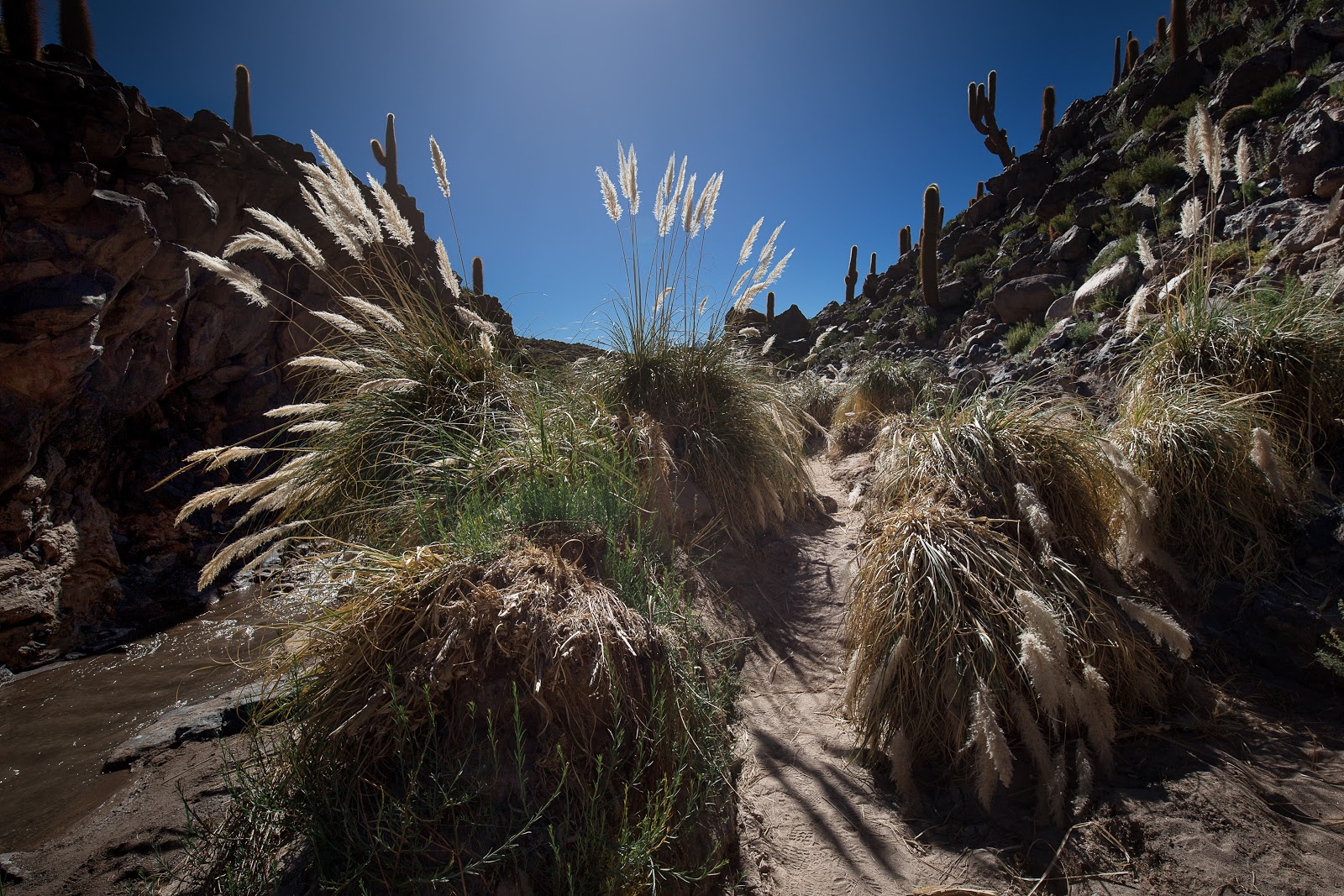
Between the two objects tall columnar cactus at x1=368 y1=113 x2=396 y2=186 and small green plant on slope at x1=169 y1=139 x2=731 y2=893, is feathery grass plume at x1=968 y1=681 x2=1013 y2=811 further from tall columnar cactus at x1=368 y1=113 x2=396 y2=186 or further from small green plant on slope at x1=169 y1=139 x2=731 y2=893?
tall columnar cactus at x1=368 y1=113 x2=396 y2=186

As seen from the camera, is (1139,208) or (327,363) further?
(1139,208)

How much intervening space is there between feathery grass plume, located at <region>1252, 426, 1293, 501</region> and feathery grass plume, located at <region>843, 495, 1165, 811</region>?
89cm

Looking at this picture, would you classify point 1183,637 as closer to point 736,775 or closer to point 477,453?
point 736,775

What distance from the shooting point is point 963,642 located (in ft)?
7.67

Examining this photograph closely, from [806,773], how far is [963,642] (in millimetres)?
840

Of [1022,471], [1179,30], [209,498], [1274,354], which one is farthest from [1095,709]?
[1179,30]

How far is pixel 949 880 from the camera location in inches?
73.9

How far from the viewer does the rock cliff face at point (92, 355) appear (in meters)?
5.77

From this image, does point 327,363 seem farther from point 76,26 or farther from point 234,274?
point 76,26

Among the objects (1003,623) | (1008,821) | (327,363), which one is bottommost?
(1008,821)

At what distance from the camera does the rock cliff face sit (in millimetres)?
5773

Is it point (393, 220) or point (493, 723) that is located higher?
point (393, 220)

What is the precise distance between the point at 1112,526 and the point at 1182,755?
3.97ft

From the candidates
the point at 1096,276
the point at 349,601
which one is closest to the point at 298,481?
the point at 349,601
